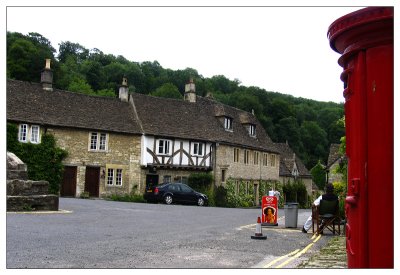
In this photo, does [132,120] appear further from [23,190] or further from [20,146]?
[23,190]

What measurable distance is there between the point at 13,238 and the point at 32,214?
20.5 feet

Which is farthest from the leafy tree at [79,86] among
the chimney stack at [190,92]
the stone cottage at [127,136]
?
the stone cottage at [127,136]

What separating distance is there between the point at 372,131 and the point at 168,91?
54543 millimetres

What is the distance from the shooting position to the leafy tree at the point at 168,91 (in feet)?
188

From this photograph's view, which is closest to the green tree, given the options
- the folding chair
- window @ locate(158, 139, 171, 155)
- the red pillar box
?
window @ locate(158, 139, 171, 155)

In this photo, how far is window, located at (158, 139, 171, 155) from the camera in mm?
36250

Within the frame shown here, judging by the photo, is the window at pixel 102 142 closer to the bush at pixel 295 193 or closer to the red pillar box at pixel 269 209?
the red pillar box at pixel 269 209

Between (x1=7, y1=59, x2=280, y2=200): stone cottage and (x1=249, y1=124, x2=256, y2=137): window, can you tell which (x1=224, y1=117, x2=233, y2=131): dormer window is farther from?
(x1=249, y1=124, x2=256, y2=137): window

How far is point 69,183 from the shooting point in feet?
107

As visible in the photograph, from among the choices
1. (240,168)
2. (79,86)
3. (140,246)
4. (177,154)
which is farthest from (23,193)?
(79,86)

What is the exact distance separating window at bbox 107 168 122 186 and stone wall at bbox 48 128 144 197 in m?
0.23

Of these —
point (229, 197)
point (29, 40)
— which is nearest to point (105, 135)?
point (229, 197)

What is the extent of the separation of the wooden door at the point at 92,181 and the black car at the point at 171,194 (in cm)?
461

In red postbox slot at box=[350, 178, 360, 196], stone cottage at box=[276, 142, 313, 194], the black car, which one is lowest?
the black car
